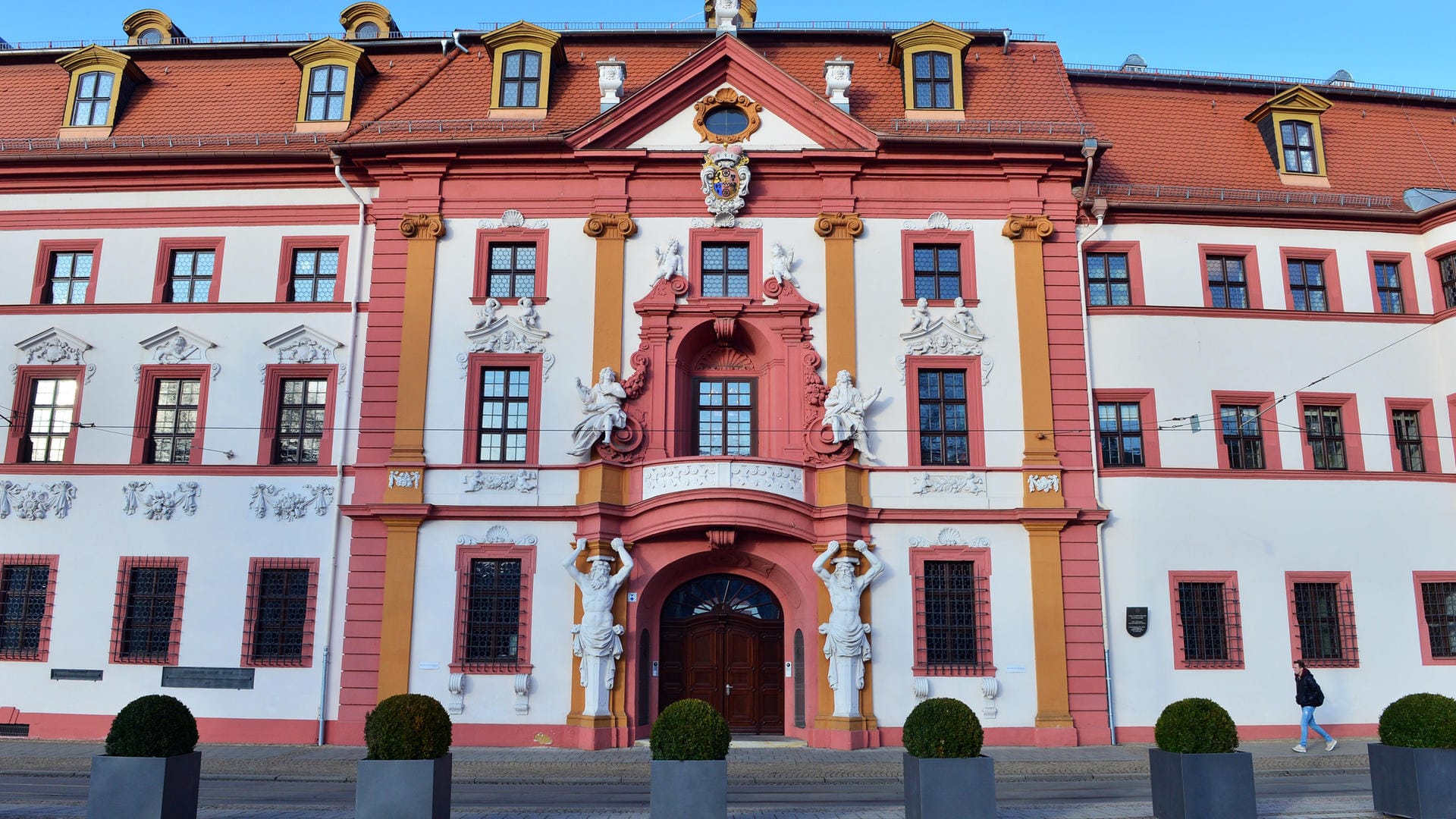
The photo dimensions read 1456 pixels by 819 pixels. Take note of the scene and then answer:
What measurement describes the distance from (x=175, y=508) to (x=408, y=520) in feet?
17.6

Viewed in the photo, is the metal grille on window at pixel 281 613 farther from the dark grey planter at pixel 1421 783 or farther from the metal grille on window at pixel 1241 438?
the metal grille on window at pixel 1241 438

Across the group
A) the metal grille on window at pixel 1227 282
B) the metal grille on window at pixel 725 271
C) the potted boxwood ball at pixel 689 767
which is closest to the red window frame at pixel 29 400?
the metal grille on window at pixel 725 271

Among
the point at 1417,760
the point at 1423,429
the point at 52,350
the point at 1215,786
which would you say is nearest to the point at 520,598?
the point at 52,350

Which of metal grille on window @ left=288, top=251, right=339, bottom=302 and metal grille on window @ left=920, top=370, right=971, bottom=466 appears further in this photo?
metal grille on window @ left=288, top=251, right=339, bottom=302

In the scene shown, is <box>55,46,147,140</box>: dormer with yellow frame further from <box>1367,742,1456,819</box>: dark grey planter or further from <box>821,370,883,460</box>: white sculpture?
<box>1367,742,1456,819</box>: dark grey planter

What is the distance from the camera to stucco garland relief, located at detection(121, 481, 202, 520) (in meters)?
24.6

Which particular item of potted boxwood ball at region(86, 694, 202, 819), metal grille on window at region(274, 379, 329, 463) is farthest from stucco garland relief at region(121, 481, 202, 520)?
potted boxwood ball at region(86, 694, 202, 819)

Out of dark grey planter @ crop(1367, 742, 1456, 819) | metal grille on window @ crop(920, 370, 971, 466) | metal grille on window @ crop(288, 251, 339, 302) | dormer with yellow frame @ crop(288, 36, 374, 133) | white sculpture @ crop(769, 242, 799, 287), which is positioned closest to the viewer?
dark grey planter @ crop(1367, 742, 1456, 819)

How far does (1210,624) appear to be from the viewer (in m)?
24.0

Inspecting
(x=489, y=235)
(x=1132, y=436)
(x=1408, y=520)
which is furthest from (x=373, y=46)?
(x=1408, y=520)

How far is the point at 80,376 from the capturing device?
25.8 metres

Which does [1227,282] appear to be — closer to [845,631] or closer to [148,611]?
[845,631]

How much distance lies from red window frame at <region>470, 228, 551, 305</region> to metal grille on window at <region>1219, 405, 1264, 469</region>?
617 inches

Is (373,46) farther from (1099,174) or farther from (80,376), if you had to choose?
(1099,174)
